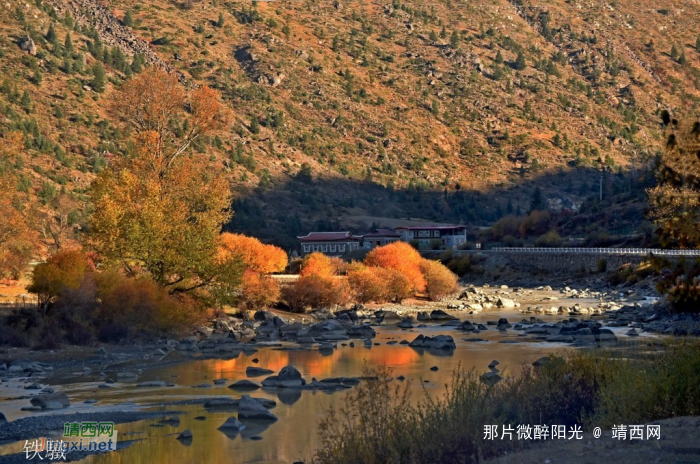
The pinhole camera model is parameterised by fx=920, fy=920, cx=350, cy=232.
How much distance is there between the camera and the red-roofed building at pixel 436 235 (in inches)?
3752

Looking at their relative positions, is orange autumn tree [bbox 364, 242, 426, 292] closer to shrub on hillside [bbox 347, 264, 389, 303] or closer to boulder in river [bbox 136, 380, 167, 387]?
shrub on hillside [bbox 347, 264, 389, 303]

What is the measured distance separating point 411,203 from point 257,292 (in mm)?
74056

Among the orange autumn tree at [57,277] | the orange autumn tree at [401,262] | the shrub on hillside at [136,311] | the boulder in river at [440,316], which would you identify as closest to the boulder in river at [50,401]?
the shrub on hillside at [136,311]

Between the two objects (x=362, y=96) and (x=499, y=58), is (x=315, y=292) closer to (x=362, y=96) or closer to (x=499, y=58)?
(x=362, y=96)

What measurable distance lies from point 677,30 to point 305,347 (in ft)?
600

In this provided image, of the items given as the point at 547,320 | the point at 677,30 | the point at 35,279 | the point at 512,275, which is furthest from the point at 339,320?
the point at 677,30

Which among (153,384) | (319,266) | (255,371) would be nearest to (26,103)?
(319,266)

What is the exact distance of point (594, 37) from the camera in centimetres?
18675

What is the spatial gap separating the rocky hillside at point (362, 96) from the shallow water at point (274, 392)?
46627 millimetres

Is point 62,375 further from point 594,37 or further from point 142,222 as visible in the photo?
point 594,37

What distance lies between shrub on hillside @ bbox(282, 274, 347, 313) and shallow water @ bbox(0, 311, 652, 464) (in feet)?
34.8

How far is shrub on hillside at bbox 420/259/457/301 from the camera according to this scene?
59156mm

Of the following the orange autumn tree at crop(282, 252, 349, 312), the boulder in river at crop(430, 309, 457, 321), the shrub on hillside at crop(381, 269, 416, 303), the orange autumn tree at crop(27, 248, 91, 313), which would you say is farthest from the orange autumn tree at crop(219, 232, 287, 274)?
the orange autumn tree at crop(27, 248, 91, 313)

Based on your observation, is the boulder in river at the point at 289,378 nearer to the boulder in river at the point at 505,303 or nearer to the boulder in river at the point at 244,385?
the boulder in river at the point at 244,385
